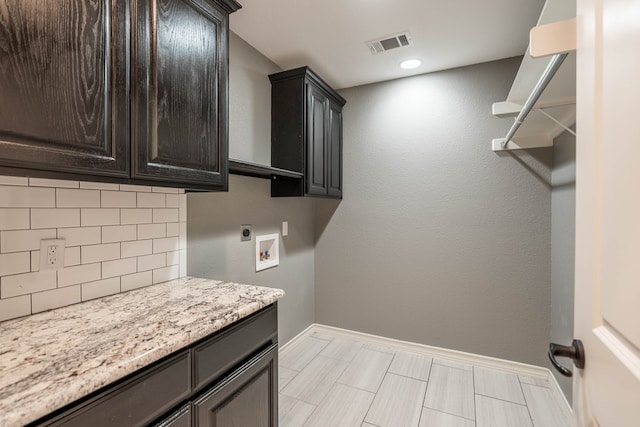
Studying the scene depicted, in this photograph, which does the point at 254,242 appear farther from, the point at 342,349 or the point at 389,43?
the point at 389,43

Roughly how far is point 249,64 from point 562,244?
2523 millimetres

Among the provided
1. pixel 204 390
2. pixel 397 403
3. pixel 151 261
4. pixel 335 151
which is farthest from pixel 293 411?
pixel 335 151

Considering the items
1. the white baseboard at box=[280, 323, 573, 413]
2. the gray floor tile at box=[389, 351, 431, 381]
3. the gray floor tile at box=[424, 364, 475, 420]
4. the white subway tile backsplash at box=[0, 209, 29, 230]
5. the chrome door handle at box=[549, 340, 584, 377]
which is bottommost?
the gray floor tile at box=[424, 364, 475, 420]

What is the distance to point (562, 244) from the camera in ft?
6.28

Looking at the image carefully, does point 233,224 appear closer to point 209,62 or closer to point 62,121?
point 209,62

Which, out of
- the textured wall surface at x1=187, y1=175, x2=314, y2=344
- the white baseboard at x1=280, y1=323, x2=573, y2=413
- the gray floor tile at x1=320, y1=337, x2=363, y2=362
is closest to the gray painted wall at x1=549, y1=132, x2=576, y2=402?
the white baseboard at x1=280, y1=323, x2=573, y2=413

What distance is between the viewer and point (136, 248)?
1.40m

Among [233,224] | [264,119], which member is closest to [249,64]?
[264,119]

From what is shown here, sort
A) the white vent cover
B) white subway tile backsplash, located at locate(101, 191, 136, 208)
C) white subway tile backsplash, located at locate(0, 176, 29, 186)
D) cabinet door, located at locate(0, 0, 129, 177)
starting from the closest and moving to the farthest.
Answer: cabinet door, located at locate(0, 0, 129, 177) → white subway tile backsplash, located at locate(0, 176, 29, 186) → white subway tile backsplash, located at locate(101, 191, 136, 208) → the white vent cover

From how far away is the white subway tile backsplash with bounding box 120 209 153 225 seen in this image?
135 cm

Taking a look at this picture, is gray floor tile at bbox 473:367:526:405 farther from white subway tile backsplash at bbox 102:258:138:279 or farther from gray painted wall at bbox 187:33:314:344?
white subway tile backsplash at bbox 102:258:138:279

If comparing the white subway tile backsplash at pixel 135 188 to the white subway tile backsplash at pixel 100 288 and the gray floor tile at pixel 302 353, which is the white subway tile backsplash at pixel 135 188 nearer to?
the white subway tile backsplash at pixel 100 288

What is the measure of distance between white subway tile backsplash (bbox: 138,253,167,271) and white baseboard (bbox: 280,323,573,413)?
143cm

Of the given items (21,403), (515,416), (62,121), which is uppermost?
(62,121)
